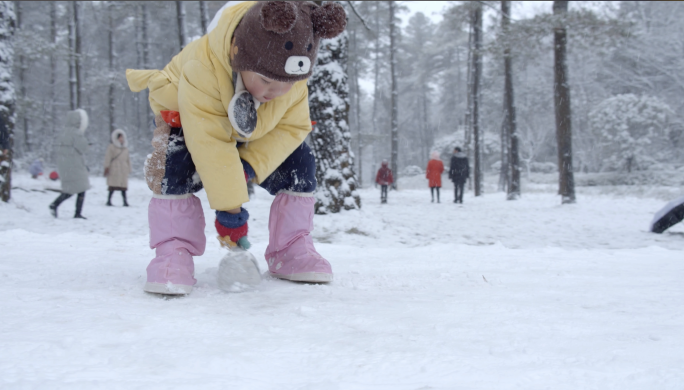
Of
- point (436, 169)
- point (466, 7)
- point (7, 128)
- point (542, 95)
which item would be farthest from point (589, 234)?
point (542, 95)

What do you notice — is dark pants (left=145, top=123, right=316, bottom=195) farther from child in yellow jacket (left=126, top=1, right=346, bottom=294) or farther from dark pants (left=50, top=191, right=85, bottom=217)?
dark pants (left=50, top=191, right=85, bottom=217)

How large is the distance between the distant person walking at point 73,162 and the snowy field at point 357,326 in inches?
190

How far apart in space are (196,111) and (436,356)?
49.1 inches

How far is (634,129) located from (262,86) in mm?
21321

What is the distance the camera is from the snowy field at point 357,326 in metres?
0.87

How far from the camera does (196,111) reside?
166 cm

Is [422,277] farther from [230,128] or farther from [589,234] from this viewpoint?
[589,234]

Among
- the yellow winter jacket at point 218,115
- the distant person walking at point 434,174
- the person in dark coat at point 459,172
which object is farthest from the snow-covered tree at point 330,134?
the distant person walking at point 434,174

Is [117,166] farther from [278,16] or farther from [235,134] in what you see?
[278,16]

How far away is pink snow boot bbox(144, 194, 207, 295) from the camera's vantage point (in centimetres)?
160

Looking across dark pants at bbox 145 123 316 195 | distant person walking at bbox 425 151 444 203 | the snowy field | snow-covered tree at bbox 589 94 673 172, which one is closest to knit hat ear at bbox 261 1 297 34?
dark pants at bbox 145 123 316 195

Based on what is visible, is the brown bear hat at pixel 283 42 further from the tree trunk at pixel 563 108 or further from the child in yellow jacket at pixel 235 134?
the tree trunk at pixel 563 108

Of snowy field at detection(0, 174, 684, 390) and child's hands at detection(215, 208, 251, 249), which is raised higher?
child's hands at detection(215, 208, 251, 249)

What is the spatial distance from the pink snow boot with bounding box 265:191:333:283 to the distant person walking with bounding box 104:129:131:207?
799 centimetres
